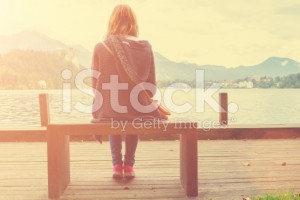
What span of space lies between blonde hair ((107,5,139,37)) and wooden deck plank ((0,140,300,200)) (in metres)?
1.54

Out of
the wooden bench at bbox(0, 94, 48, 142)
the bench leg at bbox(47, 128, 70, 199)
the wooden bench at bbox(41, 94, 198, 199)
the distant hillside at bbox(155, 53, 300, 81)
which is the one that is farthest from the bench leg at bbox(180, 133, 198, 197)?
the wooden bench at bbox(0, 94, 48, 142)

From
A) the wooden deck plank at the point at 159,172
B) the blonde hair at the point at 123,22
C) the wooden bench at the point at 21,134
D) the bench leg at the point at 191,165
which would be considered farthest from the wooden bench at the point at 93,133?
the wooden bench at the point at 21,134

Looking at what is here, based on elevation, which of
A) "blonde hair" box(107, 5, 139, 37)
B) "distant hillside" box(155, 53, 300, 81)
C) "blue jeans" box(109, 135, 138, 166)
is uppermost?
"blonde hair" box(107, 5, 139, 37)

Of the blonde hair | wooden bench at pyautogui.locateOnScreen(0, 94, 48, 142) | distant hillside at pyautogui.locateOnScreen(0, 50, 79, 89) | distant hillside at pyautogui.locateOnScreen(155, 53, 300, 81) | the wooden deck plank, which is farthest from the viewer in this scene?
distant hillside at pyautogui.locateOnScreen(0, 50, 79, 89)

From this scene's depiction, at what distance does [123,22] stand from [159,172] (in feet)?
5.86

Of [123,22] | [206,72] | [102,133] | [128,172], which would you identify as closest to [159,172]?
[128,172]

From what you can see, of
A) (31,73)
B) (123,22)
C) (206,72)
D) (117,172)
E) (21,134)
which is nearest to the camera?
(123,22)

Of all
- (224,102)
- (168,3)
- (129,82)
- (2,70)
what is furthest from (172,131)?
(168,3)

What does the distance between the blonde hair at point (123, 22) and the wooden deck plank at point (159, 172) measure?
1.54 metres

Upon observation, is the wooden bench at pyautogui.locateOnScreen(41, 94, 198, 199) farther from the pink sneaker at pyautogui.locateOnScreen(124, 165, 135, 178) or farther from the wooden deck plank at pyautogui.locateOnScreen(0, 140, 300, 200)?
the pink sneaker at pyautogui.locateOnScreen(124, 165, 135, 178)

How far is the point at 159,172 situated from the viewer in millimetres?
5137

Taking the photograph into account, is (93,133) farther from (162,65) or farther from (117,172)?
(162,65)

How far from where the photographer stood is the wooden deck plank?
421 centimetres

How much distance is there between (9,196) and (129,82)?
5.06 feet
